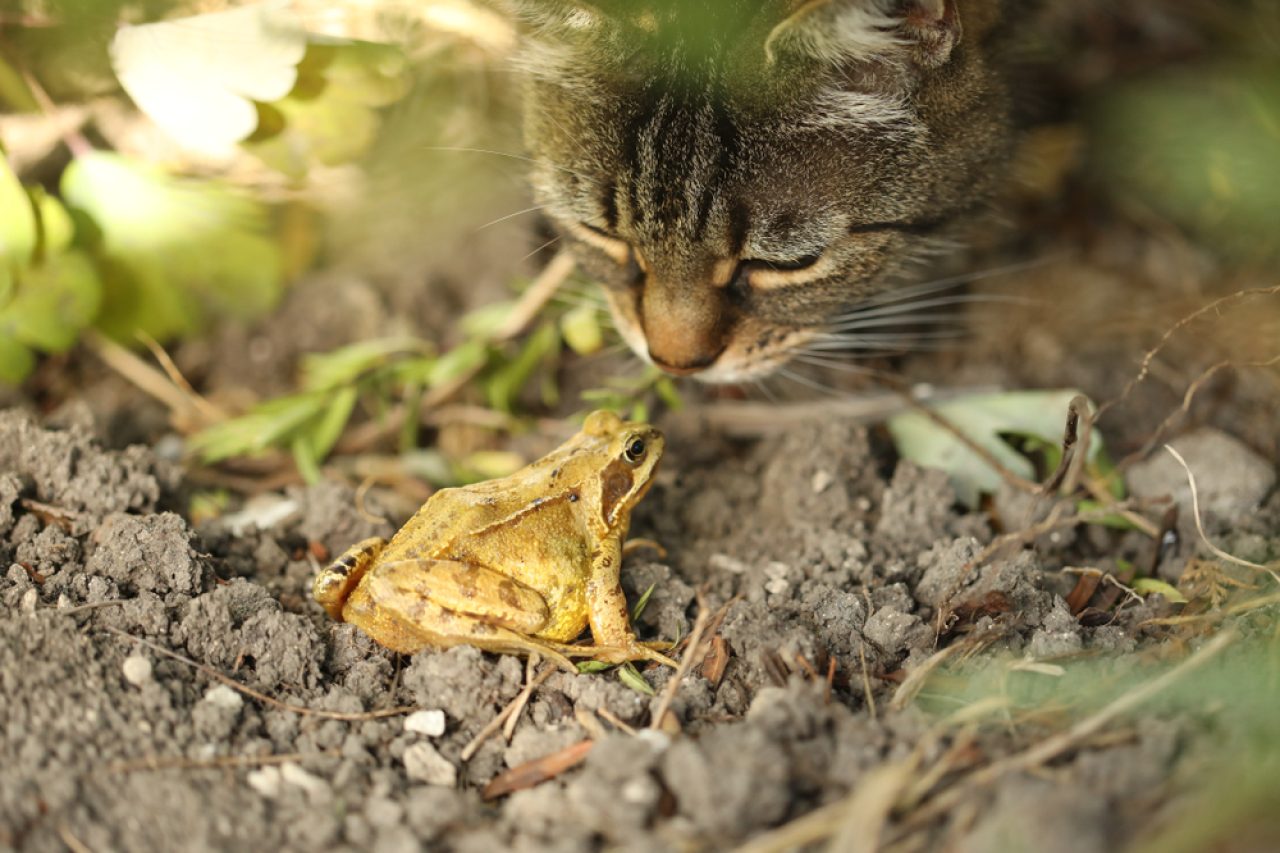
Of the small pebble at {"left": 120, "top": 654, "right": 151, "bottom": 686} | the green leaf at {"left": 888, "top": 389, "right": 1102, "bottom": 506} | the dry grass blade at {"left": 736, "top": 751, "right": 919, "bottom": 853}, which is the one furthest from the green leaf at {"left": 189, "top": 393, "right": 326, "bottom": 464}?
the dry grass blade at {"left": 736, "top": 751, "right": 919, "bottom": 853}

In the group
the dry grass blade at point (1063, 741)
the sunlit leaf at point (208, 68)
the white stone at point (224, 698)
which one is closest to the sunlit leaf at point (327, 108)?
the sunlit leaf at point (208, 68)

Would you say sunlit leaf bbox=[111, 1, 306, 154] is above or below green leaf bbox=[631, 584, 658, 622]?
above

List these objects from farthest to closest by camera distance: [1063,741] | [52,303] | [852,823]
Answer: [52,303] → [1063,741] → [852,823]

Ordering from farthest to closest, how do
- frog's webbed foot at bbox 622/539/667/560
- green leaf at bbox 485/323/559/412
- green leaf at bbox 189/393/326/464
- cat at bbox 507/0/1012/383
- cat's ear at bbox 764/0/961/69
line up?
green leaf at bbox 485/323/559/412 → green leaf at bbox 189/393/326/464 → frog's webbed foot at bbox 622/539/667/560 → cat at bbox 507/0/1012/383 → cat's ear at bbox 764/0/961/69

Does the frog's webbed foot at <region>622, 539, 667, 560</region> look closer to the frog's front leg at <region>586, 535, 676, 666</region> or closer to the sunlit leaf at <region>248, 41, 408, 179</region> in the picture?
the frog's front leg at <region>586, 535, 676, 666</region>

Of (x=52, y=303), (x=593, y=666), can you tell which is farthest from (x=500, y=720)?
(x=52, y=303)

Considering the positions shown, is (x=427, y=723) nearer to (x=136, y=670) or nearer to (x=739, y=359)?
(x=136, y=670)

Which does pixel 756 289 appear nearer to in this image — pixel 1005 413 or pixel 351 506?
pixel 1005 413
